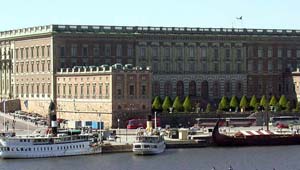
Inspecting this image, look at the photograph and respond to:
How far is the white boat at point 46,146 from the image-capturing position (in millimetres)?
96250

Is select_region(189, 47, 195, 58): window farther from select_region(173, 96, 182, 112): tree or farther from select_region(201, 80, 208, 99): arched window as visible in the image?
select_region(173, 96, 182, 112): tree

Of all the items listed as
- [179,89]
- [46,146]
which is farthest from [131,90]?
[46,146]

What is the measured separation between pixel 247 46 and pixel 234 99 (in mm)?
12977

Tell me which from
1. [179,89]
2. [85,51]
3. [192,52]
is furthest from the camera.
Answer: [192,52]

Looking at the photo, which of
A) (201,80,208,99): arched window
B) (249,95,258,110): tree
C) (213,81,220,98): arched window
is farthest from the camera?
(213,81,220,98): arched window

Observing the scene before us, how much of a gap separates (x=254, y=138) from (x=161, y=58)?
32.2 m

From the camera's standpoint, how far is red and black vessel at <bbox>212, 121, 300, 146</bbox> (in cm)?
10712

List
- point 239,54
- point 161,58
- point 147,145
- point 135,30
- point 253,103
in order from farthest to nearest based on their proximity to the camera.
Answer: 1. point 239,54
2. point 161,58
3. point 135,30
4. point 253,103
5. point 147,145

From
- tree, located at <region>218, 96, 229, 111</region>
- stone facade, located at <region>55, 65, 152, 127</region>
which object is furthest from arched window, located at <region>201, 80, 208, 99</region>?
stone facade, located at <region>55, 65, 152, 127</region>

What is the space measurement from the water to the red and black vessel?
423 cm

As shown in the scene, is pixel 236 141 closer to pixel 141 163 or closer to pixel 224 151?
pixel 224 151

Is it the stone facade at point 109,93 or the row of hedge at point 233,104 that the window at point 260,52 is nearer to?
the row of hedge at point 233,104

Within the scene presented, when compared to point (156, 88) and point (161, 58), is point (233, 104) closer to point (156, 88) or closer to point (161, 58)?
point (156, 88)

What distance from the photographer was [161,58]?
13850cm
